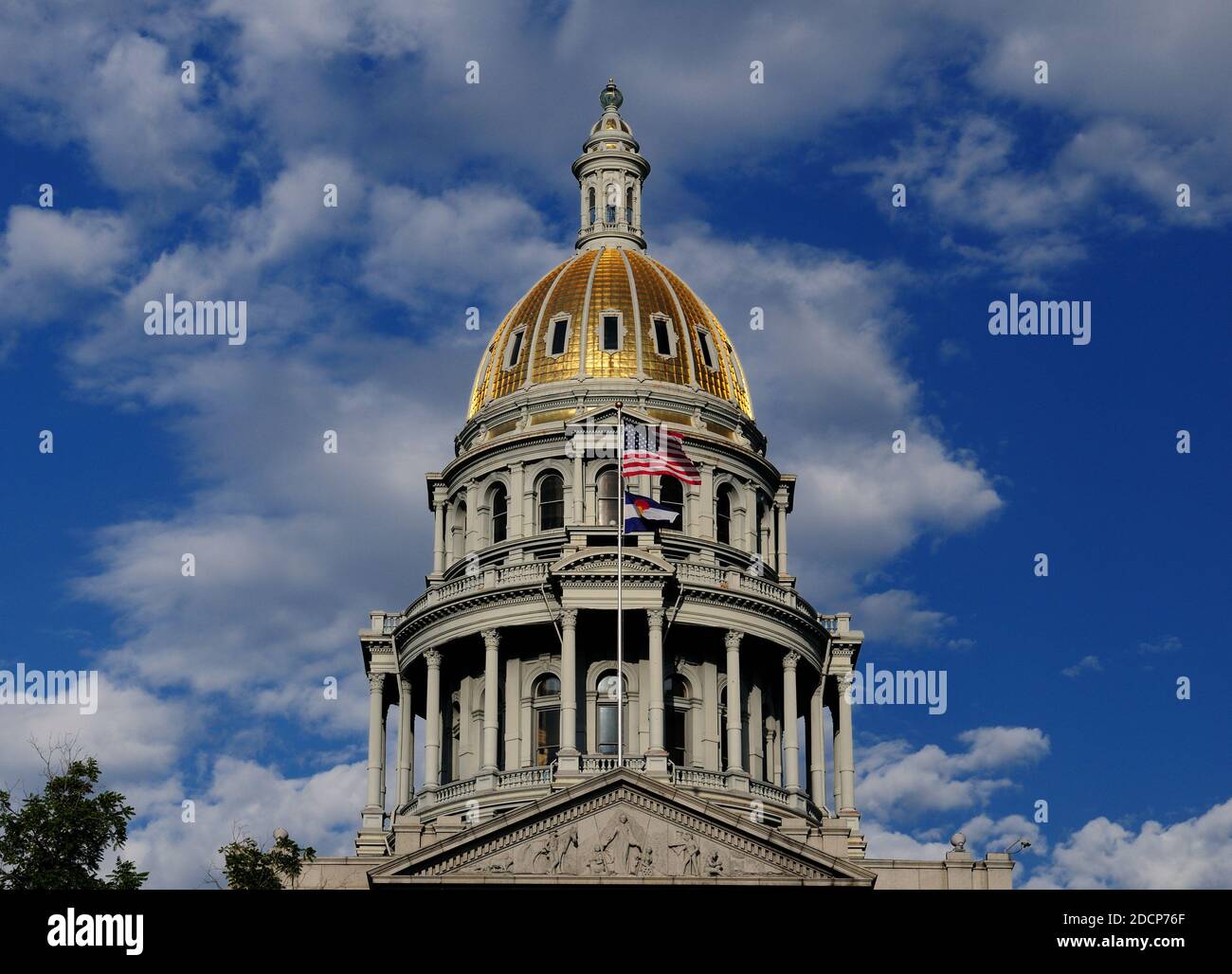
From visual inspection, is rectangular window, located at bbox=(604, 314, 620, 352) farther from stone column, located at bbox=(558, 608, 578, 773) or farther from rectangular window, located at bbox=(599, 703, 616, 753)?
rectangular window, located at bbox=(599, 703, 616, 753)

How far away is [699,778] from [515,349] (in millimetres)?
21415

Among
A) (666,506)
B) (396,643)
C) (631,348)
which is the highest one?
(631,348)

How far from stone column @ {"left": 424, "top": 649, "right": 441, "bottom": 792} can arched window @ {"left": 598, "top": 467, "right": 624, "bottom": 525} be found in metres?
8.50

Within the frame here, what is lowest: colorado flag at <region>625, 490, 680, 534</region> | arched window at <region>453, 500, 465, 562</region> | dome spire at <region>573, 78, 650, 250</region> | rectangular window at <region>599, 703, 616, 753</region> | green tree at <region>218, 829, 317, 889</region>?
green tree at <region>218, 829, 317, 889</region>

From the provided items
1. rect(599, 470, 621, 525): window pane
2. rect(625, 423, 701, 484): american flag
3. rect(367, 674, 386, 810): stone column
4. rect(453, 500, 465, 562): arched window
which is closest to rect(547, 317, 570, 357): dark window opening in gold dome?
rect(625, 423, 701, 484): american flag

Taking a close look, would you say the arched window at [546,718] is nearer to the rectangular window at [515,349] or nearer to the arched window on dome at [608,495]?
the arched window on dome at [608,495]

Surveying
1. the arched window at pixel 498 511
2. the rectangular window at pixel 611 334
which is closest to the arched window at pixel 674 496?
the rectangular window at pixel 611 334

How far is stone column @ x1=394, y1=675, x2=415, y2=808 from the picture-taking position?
278 feet

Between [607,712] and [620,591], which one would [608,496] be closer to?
[607,712]
